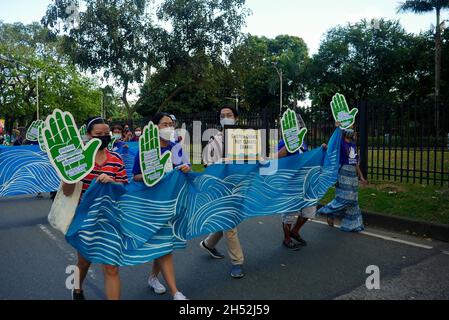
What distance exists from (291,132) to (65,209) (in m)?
2.93

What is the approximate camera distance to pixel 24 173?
7.63 metres

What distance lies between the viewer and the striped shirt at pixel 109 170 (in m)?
3.39

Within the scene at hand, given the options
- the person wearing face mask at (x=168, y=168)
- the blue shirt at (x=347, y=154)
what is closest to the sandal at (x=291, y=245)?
the blue shirt at (x=347, y=154)

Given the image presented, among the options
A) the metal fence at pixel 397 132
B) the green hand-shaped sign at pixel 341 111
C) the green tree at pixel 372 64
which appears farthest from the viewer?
the green tree at pixel 372 64

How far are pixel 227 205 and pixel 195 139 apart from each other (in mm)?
11059

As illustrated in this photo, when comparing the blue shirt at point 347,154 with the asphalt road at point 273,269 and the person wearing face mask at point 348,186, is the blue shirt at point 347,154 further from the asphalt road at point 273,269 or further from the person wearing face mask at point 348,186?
the asphalt road at point 273,269

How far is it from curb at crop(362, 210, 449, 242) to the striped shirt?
4.51m

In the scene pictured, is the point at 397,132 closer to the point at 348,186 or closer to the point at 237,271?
the point at 348,186

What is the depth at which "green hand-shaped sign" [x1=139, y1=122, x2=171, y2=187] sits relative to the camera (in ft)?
11.2

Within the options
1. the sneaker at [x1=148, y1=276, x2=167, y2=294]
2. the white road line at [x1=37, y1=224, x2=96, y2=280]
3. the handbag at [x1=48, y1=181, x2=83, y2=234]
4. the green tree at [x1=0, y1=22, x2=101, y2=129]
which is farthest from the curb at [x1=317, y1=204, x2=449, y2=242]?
the green tree at [x1=0, y1=22, x2=101, y2=129]

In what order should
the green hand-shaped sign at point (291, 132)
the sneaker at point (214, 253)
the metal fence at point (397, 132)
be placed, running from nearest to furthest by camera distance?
the sneaker at point (214, 253) → the green hand-shaped sign at point (291, 132) → the metal fence at point (397, 132)

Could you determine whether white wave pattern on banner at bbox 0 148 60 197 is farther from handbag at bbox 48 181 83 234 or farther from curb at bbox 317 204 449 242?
curb at bbox 317 204 449 242

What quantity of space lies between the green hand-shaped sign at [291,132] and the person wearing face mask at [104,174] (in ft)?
7.45

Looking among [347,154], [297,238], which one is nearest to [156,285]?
[297,238]
